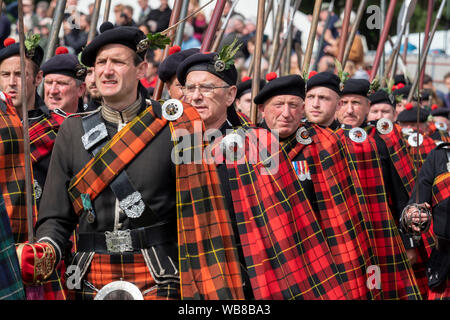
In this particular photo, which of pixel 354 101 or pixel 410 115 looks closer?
pixel 354 101

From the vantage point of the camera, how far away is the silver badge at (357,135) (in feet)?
28.7

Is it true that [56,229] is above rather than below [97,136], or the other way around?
below

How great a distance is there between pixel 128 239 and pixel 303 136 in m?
2.70

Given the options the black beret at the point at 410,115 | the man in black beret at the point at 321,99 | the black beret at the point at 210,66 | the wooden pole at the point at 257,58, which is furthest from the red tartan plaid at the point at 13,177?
the black beret at the point at 410,115

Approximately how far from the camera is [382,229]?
862 cm

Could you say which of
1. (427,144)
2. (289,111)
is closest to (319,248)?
(289,111)

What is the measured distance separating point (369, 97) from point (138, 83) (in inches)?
222

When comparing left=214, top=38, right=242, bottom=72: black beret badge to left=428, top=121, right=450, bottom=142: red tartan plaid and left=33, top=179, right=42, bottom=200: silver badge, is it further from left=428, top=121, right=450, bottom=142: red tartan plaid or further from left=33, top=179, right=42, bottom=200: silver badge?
left=428, top=121, right=450, bottom=142: red tartan plaid

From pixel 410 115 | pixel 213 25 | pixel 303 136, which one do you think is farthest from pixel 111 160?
pixel 410 115

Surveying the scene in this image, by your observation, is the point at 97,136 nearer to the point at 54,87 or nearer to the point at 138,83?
the point at 138,83

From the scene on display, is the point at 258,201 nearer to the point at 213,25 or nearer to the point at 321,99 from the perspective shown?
the point at 213,25

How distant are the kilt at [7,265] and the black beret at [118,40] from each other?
1.29m

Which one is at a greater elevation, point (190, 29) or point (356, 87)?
point (190, 29)

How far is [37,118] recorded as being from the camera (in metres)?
6.66
